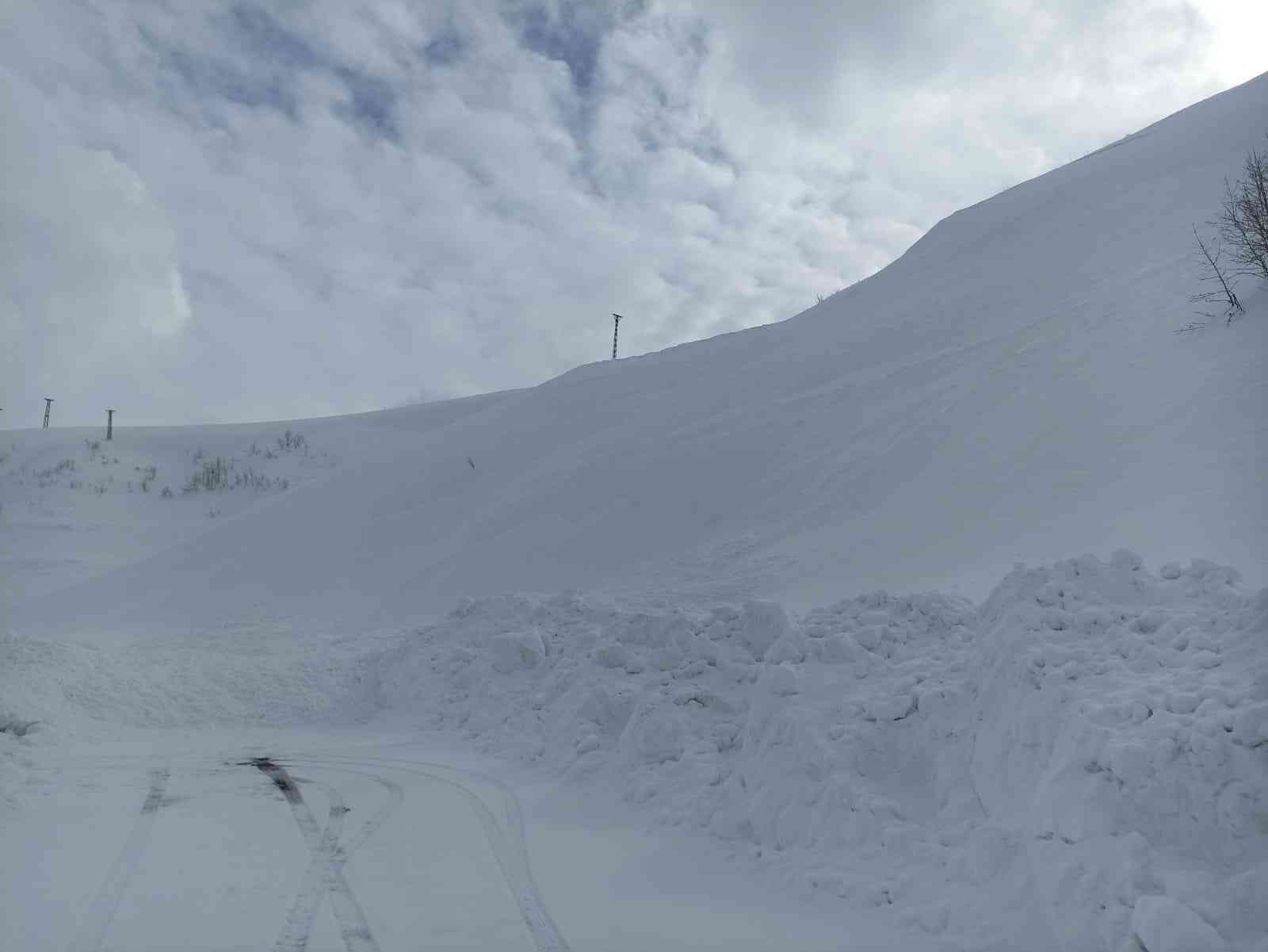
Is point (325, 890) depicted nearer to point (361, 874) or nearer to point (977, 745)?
point (361, 874)

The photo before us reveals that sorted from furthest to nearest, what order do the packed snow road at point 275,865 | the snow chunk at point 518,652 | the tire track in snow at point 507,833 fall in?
the snow chunk at point 518,652 → the tire track in snow at point 507,833 → the packed snow road at point 275,865

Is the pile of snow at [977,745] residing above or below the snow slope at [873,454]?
below

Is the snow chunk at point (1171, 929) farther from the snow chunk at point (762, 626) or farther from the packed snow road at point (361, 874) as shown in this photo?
the snow chunk at point (762, 626)

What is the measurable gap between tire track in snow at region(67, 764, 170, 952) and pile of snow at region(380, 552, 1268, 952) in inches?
129

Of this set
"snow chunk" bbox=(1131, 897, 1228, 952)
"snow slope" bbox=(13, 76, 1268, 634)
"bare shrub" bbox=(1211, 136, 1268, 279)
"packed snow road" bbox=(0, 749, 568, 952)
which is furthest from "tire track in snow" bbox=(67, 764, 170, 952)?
"bare shrub" bbox=(1211, 136, 1268, 279)

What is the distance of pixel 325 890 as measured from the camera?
5.36 metres

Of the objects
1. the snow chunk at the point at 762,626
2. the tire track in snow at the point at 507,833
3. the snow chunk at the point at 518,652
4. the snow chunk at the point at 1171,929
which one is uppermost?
the snow chunk at the point at 762,626

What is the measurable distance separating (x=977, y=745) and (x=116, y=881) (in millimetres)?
5585

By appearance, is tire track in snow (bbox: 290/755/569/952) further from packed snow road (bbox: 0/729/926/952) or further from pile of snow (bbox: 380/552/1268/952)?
pile of snow (bbox: 380/552/1268/952)

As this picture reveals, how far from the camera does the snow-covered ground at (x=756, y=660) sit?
191 inches

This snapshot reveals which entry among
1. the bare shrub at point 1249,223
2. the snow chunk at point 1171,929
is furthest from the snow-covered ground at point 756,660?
the bare shrub at point 1249,223

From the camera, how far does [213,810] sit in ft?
23.7

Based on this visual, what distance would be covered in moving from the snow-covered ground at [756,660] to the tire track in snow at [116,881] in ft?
0.11

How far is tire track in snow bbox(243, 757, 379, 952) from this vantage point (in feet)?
15.3
